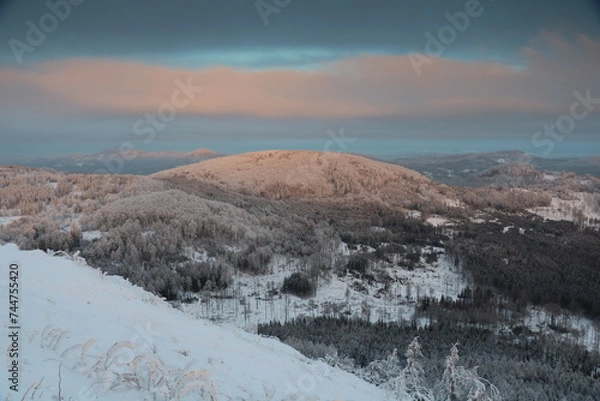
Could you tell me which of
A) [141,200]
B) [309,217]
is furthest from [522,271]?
[141,200]

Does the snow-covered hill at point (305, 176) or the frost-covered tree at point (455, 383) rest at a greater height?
the snow-covered hill at point (305, 176)

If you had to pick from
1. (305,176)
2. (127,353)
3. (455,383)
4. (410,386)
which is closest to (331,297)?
(410,386)

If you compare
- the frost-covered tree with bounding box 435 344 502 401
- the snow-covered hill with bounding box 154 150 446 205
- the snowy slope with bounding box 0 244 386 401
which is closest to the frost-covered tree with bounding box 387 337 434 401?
the frost-covered tree with bounding box 435 344 502 401

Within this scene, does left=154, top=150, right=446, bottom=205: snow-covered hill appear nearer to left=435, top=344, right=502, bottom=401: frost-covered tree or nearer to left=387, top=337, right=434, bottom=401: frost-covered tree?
left=387, top=337, right=434, bottom=401: frost-covered tree

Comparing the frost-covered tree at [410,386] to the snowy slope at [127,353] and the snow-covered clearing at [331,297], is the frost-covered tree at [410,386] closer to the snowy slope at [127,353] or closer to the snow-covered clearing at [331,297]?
the snowy slope at [127,353]

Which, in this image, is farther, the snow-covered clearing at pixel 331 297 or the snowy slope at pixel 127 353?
the snow-covered clearing at pixel 331 297

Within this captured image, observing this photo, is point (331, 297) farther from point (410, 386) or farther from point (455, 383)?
point (455, 383)

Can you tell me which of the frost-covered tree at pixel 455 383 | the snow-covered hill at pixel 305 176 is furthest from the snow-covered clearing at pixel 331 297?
the snow-covered hill at pixel 305 176
